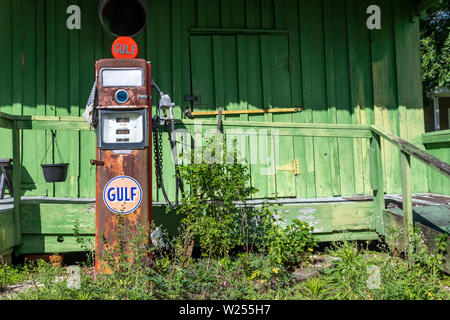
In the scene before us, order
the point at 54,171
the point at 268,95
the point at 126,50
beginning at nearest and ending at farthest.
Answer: the point at 126,50
the point at 54,171
the point at 268,95

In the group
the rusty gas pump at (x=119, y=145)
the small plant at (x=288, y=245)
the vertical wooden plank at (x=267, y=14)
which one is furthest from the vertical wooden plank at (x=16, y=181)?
the vertical wooden plank at (x=267, y=14)

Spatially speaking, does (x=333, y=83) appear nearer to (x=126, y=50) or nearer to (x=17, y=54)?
(x=126, y=50)

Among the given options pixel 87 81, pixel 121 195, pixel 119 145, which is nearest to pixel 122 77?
pixel 119 145

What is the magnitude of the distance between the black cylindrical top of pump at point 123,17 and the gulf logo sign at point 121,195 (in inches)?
101

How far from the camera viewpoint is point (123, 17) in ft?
16.6

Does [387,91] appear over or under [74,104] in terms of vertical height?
over

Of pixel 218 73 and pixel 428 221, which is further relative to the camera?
pixel 218 73

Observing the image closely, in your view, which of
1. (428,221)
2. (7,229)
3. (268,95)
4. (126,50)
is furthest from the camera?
(268,95)

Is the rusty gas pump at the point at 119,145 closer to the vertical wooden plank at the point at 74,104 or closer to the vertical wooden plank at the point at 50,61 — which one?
the vertical wooden plank at the point at 74,104

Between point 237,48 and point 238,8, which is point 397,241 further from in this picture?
point 238,8

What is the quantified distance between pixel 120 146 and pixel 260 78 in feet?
9.53

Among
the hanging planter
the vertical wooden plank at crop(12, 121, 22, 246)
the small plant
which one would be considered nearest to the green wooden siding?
the hanging planter

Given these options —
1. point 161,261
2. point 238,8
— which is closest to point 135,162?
point 161,261
